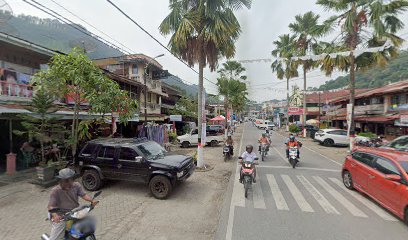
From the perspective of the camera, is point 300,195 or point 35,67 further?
point 35,67

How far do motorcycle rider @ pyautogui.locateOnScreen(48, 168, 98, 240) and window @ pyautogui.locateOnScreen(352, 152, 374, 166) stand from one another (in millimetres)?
7405

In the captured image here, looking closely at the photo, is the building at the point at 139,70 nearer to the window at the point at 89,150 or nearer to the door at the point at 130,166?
the window at the point at 89,150

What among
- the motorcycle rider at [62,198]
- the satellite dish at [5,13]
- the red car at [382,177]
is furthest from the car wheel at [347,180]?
the satellite dish at [5,13]

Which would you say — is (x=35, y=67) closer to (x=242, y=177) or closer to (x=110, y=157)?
(x=110, y=157)

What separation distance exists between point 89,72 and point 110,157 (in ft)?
11.0

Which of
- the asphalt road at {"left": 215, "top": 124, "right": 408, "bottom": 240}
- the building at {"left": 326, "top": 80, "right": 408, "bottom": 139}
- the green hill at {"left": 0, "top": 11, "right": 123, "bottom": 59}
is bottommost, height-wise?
the asphalt road at {"left": 215, "top": 124, "right": 408, "bottom": 240}

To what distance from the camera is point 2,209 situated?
607cm

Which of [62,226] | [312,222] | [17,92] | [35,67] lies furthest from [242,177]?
[35,67]

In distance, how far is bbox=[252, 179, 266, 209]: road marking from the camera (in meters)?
6.23

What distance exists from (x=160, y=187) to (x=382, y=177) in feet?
20.2

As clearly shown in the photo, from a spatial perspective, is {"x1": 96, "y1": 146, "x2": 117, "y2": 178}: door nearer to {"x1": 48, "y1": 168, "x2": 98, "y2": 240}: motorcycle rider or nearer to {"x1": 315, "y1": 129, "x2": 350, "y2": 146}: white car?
{"x1": 48, "y1": 168, "x2": 98, "y2": 240}: motorcycle rider

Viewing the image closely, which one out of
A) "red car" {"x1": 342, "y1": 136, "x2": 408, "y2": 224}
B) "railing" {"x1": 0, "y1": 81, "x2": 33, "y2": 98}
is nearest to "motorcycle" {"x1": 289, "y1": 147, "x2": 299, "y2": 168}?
"red car" {"x1": 342, "y1": 136, "x2": 408, "y2": 224}

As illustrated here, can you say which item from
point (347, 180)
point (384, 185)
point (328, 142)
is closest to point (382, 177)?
point (384, 185)

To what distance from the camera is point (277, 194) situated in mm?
7109
